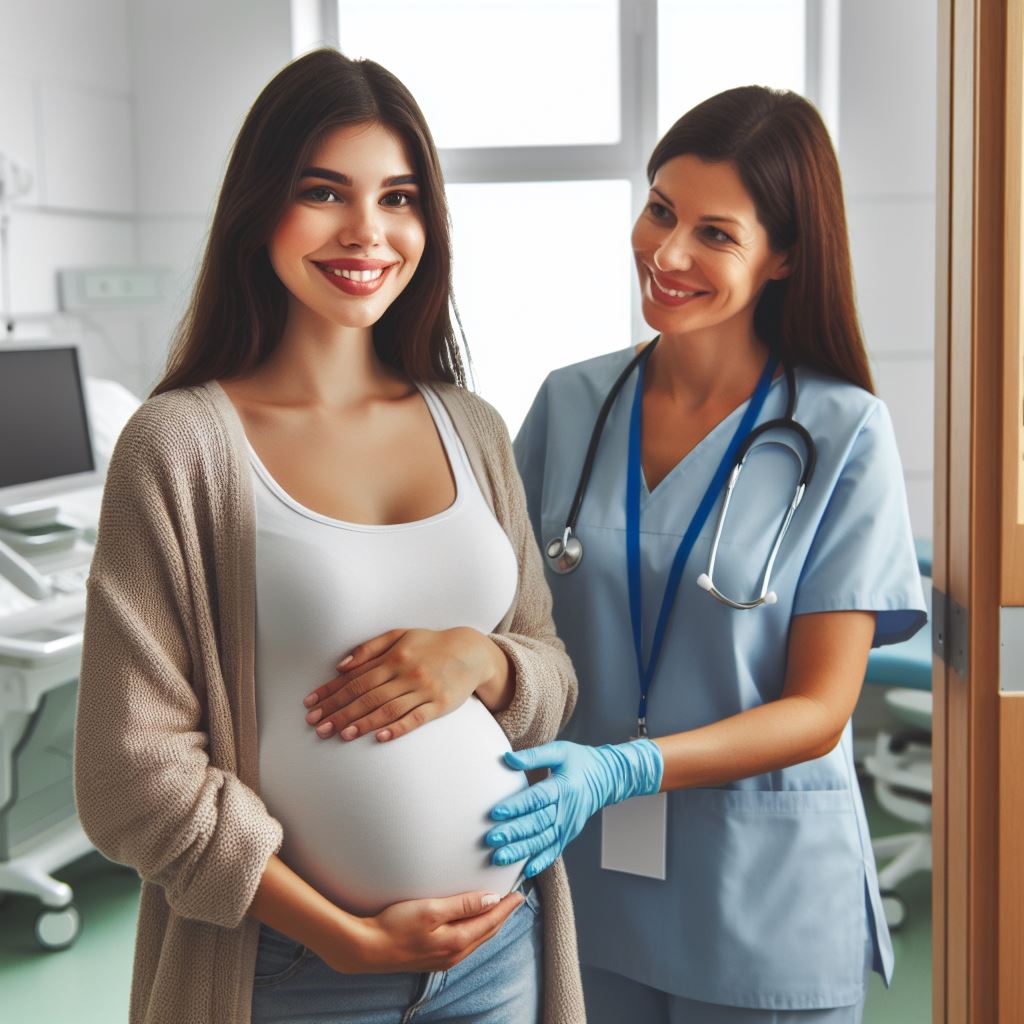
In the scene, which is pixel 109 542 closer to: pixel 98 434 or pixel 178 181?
pixel 98 434

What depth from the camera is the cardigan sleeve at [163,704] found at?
0.98 meters

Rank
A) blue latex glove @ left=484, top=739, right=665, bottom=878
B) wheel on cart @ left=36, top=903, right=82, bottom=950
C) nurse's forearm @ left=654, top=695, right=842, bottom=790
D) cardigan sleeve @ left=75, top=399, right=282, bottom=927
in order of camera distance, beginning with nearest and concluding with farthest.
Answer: cardigan sleeve @ left=75, top=399, right=282, bottom=927, blue latex glove @ left=484, top=739, right=665, bottom=878, nurse's forearm @ left=654, top=695, right=842, bottom=790, wheel on cart @ left=36, top=903, right=82, bottom=950

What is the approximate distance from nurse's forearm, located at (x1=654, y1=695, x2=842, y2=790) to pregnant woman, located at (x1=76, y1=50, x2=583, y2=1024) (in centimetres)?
15

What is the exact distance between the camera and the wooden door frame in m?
1.25

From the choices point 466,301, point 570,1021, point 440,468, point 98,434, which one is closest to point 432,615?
point 440,468

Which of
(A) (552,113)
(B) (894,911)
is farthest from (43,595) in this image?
(A) (552,113)

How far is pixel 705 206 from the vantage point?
131cm

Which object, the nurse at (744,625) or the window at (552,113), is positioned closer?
the nurse at (744,625)

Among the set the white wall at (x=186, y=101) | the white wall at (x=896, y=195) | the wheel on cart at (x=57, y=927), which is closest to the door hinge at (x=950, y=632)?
the wheel on cart at (x=57, y=927)

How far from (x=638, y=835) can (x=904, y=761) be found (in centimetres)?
226

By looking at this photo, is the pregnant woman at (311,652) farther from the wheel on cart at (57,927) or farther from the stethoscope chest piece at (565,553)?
the wheel on cart at (57,927)

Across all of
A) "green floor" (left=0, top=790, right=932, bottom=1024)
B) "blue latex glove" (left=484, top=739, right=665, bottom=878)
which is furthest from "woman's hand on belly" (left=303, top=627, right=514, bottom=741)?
Answer: "green floor" (left=0, top=790, right=932, bottom=1024)

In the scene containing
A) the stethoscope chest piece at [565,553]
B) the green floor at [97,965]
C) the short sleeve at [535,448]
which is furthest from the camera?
the green floor at [97,965]

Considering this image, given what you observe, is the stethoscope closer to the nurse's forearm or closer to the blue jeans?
the nurse's forearm
